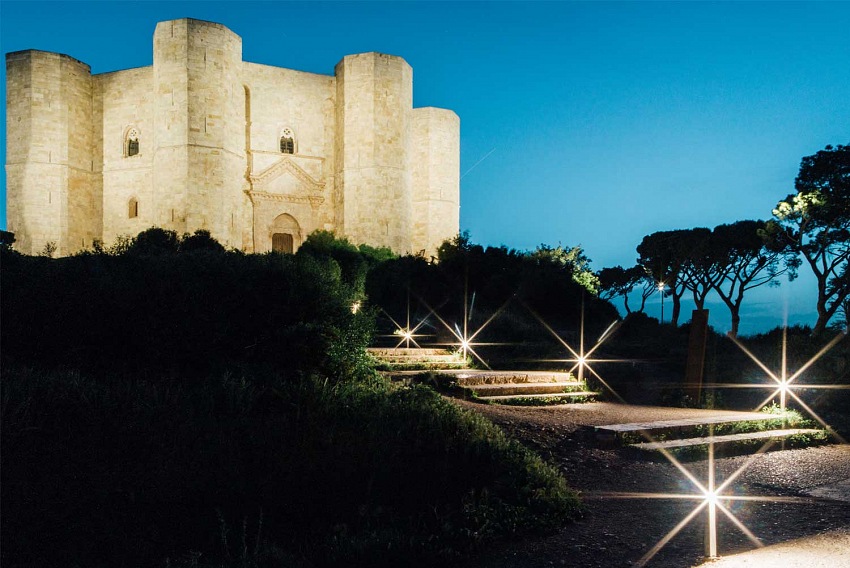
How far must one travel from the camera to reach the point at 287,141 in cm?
3316

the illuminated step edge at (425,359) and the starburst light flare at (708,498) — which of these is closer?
the starburst light flare at (708,498)

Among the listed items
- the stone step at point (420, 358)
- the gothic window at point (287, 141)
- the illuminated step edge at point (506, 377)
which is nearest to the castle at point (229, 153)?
the gothic window at point (287, 141)

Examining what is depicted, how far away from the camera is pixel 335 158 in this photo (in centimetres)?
3369

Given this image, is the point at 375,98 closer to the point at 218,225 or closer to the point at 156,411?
the point at 218,225

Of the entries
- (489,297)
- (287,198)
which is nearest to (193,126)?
(287,198)

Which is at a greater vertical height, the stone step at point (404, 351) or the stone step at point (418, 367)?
the stone step at point (404, 351)

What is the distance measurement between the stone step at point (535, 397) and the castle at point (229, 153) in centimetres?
2350

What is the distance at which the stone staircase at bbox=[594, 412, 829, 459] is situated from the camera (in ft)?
20.8

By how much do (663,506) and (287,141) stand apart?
1237 inches

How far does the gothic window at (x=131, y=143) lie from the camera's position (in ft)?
106

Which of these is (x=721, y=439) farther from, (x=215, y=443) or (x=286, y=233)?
(x=286, y=233)

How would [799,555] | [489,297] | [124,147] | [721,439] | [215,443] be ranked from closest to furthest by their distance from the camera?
[799,555]
[215,443]
[721,439]
[489,297]
[124,147]

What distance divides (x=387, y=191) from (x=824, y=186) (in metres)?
19.1

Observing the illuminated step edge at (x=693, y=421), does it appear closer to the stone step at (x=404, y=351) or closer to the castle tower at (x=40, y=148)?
the stone step at (x=404, y=351)
